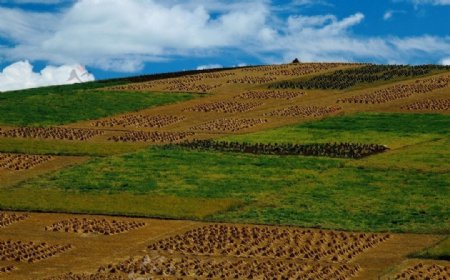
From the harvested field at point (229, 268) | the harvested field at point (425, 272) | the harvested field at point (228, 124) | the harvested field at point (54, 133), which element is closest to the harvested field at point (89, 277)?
the harvested field at point (229, 268)

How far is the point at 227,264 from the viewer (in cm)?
3672

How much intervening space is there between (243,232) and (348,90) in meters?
50.8

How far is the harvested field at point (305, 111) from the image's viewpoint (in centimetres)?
7806

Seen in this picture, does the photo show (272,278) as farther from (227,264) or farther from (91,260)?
(91,260)

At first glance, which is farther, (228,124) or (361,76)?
(361,76)

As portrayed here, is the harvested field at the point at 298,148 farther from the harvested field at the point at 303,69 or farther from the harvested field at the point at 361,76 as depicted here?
the harvested field at the point at 303,69

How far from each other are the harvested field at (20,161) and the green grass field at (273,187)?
323 cm

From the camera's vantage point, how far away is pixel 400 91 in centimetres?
8875

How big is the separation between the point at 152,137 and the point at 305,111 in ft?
50.2

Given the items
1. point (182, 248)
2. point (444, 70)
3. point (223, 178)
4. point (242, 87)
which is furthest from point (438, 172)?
point (444, 70)

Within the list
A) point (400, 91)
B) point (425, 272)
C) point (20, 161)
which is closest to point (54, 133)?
point (20, 161)

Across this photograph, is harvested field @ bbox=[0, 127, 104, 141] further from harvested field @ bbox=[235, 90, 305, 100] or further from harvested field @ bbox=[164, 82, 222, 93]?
harvested field @ bbox=[164, 82, 222, 93]

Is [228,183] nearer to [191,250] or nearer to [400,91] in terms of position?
[191,250]

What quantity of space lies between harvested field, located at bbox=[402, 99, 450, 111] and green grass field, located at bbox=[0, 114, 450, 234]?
14.9 meters
